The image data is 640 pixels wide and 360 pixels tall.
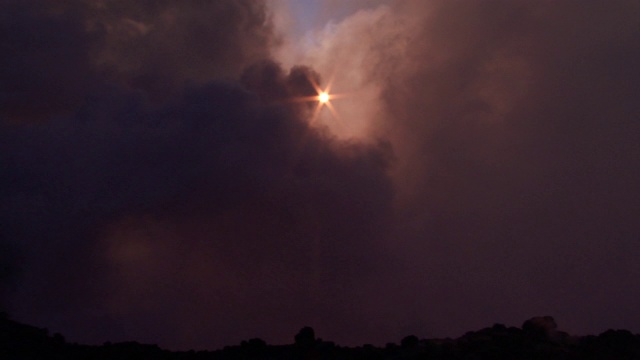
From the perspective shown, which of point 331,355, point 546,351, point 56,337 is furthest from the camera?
point 56,337

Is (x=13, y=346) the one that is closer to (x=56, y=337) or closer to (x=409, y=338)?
(x=56, y=337)

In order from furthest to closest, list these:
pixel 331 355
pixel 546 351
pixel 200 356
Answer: pixel 200 356, pixel 331 355, pixel 546 351

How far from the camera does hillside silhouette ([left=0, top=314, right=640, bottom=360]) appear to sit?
87.4ft

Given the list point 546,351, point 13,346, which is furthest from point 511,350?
point 13,346

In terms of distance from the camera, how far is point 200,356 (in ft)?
107

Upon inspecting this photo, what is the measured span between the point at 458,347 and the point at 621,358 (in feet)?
22.0

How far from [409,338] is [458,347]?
13.4 feet

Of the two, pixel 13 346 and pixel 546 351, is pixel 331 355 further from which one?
pixel 13 346

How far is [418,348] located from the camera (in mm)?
27562

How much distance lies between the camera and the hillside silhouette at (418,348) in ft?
87.4

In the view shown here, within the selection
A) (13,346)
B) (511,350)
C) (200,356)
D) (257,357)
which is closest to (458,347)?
(511,350)

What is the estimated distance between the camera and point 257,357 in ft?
105

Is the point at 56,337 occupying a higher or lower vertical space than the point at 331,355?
higher

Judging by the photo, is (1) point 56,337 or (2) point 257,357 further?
(1) point 56,337
